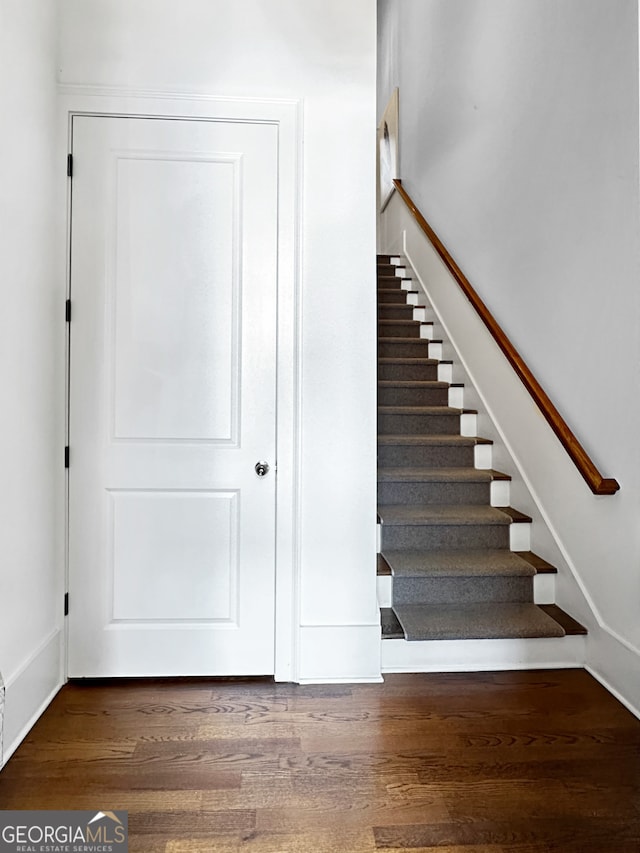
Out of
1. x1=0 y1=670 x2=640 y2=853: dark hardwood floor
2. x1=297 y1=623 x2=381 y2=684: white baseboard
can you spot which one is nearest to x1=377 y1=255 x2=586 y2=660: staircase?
x1=297 y1=623 x2=381 y2=684: white baseboard

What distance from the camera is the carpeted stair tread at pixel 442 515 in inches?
105

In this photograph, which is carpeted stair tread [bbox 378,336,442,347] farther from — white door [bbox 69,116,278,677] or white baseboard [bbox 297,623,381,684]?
white baseboard [bbox 297,623,381,684]

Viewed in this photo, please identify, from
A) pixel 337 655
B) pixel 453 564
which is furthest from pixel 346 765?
pixel 453 564

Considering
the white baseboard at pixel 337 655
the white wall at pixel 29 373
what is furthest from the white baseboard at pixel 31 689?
the white baseboard at pixel 337 655

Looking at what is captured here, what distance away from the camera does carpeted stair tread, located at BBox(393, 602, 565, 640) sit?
7.29ft

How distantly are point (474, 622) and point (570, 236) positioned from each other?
5.67 ft

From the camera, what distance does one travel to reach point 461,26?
388 cm

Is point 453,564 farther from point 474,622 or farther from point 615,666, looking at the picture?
point 615,666

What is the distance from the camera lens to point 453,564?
8.21 ft

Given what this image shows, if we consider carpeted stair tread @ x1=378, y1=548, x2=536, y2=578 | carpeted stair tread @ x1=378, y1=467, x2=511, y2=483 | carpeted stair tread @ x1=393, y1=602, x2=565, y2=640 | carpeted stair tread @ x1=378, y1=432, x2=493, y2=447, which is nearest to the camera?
carpeted stair tread @ x1=393, y1=602, x2=565, y2=640

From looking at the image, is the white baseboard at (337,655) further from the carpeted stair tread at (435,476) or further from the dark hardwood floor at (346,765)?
the carpeted stair tread at (435,476)

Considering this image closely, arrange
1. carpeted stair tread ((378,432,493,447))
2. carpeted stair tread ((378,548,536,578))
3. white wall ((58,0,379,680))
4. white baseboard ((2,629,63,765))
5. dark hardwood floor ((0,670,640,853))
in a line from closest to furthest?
1. dark hardwood floor ((0,670,640,853))
2. white baseboard ((2,629,63,765))
3. white wall ((58,0,379,680))
4. carpeted stair tread ((378,548,536,578))
5. carpeted stair tread ((378,432,493,447))

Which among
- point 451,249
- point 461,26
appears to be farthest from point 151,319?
point 461,26

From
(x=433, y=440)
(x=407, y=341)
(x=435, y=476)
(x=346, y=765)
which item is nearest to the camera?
(x=346, y=765)
